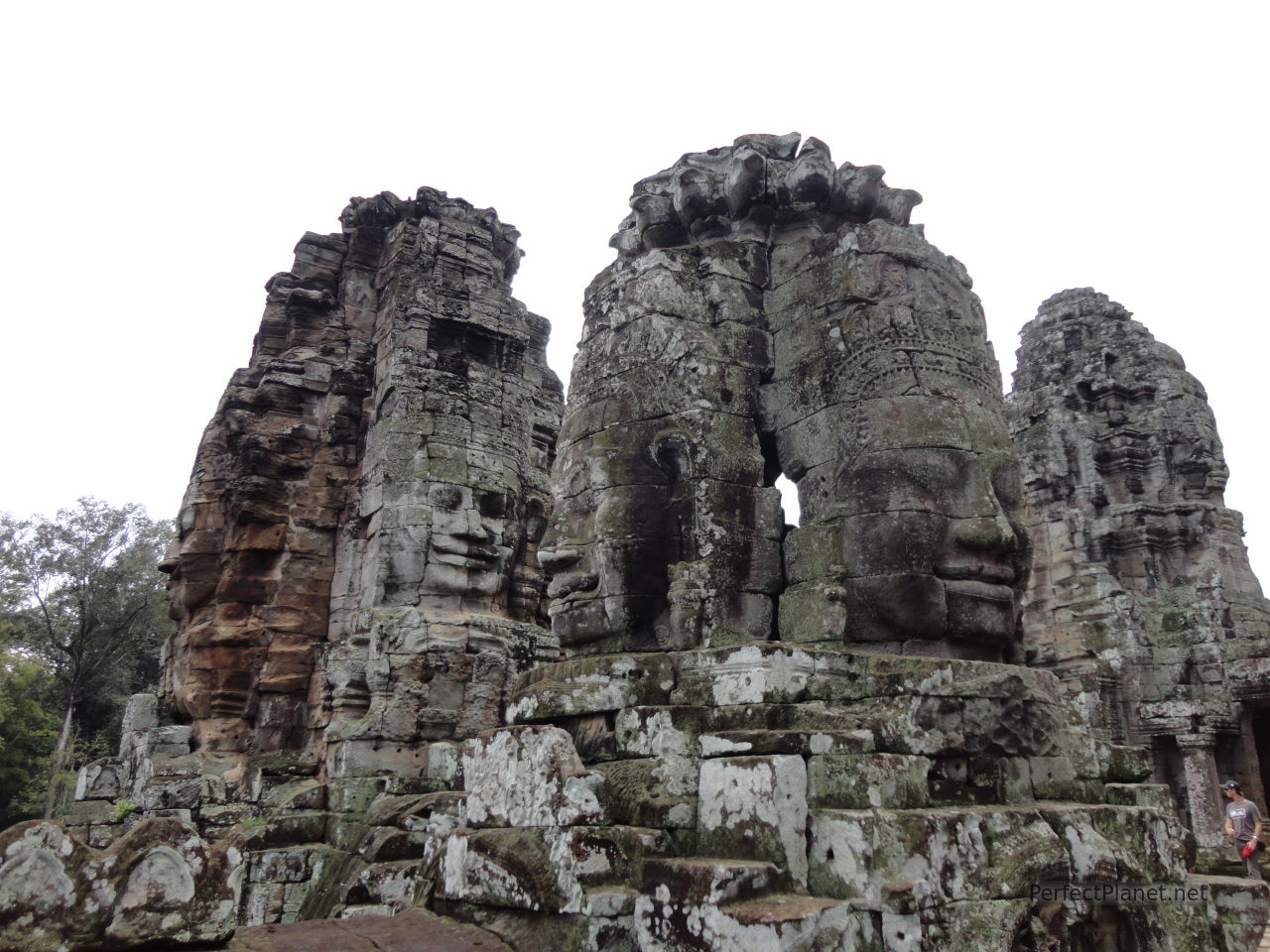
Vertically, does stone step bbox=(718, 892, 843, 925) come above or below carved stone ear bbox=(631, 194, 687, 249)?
below

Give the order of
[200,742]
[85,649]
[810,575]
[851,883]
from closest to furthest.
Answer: [851,883] < [810,575] < [200,742] < [85,649]

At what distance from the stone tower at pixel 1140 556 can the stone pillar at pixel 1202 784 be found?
2 centimetres

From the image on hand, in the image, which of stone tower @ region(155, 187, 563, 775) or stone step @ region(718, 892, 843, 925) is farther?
stone tower @ region(155, 187, 563, 775)

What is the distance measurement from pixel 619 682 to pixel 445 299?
747cm

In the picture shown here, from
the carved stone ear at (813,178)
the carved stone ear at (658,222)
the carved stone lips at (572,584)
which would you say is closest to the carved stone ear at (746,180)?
the carved stone ear at (813,178)

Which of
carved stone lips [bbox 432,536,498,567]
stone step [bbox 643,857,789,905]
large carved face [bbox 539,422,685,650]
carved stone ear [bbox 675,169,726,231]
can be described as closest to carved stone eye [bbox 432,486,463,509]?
carved stone lips [bbox 432,536,498,567]

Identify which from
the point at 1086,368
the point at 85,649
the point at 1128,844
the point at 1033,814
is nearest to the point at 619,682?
the point at 1033,814

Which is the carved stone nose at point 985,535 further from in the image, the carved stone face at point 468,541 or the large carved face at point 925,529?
the carved stone face at point 468,541

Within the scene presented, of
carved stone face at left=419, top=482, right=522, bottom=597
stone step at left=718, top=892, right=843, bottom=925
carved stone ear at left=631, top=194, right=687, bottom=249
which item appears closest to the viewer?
stone step at left=718, top=892, right=843, bottom=925

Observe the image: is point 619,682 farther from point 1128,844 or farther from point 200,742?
point 200,742

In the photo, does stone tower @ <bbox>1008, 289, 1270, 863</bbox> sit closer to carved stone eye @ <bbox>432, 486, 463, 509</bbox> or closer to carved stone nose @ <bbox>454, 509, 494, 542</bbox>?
carved stone nose @ <bbox>454, 509, 494, 542</bbox>

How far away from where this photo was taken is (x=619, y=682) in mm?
4301

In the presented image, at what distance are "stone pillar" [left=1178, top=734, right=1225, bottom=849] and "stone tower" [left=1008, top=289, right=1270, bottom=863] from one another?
2 cm

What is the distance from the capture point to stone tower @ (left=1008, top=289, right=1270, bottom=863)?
1455cm
